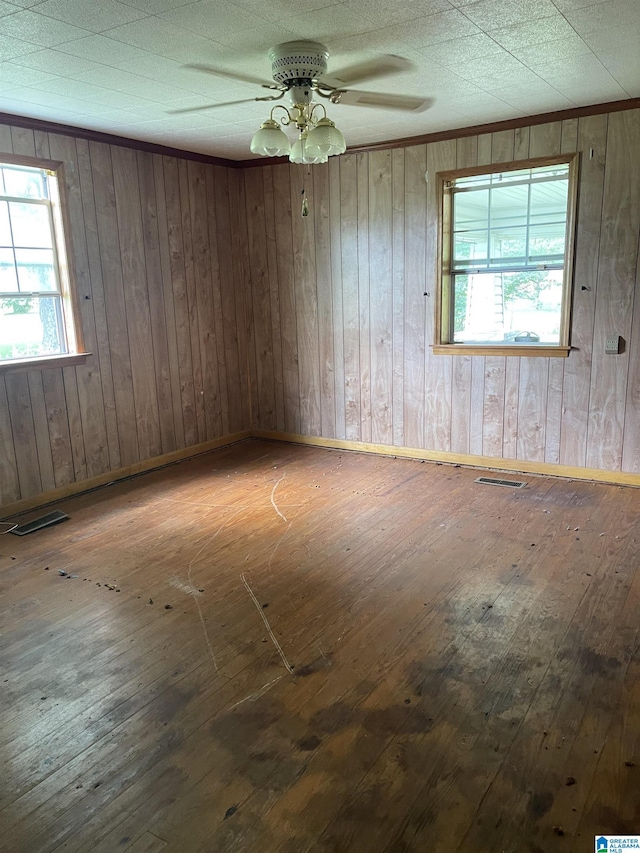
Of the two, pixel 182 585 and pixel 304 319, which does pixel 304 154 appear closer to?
pixel 182 585

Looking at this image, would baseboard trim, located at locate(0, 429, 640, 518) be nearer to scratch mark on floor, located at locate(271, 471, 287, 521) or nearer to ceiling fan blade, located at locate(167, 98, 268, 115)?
scratch mark on floor, located at locate(271, 471, 287, 521)

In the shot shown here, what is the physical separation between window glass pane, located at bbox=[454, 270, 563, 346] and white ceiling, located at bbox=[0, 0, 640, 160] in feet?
3.70

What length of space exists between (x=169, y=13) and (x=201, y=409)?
11.6 ft

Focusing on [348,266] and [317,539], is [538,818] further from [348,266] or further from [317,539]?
[348,266]

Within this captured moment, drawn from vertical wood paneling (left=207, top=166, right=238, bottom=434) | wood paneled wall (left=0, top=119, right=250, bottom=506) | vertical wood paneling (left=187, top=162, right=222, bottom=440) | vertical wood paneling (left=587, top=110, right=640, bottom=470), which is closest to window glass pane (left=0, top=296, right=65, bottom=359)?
wood paneled wall (left=0, top=119, right=250, bottom=506)

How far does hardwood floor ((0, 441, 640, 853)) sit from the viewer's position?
173cm

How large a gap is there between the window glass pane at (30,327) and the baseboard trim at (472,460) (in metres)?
2.30

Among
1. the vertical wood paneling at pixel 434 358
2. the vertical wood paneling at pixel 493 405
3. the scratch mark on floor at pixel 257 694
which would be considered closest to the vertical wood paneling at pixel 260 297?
the vertical wood paneling at pixel 434 358

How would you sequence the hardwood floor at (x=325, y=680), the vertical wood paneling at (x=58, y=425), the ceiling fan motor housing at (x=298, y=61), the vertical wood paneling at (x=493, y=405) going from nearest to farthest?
the hardwood floor at (x=325, y=680)
the ceiling fan motor housing at (x=298, y=61)
the vertical wood paneling at (x=58, y=425)
the vertical wood paneling at (x=493, y=405)

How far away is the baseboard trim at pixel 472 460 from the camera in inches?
179

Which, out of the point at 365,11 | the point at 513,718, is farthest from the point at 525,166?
the point at 513,718

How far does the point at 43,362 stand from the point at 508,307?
3.39m

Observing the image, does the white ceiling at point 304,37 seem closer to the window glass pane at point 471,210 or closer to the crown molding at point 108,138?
the crown molding at point 108,138

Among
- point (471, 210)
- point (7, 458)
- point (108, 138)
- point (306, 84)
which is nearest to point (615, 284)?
point (471, 210)
